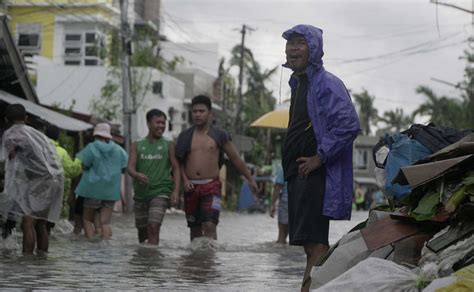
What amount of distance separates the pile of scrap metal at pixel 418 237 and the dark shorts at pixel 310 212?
0.26m

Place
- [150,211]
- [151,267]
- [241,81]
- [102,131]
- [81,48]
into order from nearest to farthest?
[151,267] < [150,211] < [102,131] < [81,48] < [241,81]

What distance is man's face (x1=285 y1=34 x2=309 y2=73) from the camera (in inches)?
Result: 300

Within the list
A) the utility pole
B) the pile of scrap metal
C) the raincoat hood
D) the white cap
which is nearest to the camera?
the pile of scrap metal

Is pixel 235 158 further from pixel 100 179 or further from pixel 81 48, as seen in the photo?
pixel 81 48

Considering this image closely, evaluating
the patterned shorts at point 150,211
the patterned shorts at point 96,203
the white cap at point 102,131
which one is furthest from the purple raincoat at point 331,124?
the white cap at point 102,131

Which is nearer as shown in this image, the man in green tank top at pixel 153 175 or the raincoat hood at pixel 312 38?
the raincoat hood at pixel 312 38

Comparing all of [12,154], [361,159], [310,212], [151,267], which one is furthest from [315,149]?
[361,159]

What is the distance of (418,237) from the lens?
Answer: 21.5 feet

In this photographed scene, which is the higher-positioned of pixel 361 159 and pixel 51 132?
pixel 51 132

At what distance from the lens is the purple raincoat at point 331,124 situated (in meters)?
7.36

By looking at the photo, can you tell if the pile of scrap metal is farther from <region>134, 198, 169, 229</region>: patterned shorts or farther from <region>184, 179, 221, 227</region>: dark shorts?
<region>134, 198, 169, 229</region>: patterned shorts

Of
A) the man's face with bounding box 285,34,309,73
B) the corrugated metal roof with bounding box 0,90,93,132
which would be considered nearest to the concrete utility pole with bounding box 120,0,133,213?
the corrugated metal roof with bounding box 0,90,93,132

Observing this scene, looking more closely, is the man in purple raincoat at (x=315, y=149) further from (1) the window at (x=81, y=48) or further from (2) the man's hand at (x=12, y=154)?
(1) the window at (x=81, y=48)

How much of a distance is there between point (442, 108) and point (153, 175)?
70.6 metres
